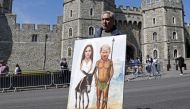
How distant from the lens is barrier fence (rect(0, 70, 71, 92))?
16.1m

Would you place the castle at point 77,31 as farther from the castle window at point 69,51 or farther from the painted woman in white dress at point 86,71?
the painted woman in white dress at point 86,71

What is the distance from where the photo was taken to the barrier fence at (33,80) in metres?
16.1

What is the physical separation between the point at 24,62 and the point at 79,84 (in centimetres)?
3676

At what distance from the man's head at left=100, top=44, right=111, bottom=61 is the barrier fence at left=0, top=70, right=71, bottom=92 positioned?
468 inches

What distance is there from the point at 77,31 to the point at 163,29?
9.96 meters

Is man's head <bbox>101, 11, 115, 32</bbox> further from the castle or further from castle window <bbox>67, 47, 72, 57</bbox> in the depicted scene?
castle window <bbox>67, 47, 72, 57</bbox>

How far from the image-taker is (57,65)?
40906 mm

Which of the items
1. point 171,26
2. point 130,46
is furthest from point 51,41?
point 171,26

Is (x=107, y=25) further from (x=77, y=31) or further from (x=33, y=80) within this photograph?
(x=77, y=31)

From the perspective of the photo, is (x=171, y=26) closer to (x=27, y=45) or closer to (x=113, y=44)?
(x=27, y=45)

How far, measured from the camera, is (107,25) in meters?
5.33

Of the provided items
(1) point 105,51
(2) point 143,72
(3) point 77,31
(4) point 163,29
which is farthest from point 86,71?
(4) point 163,29

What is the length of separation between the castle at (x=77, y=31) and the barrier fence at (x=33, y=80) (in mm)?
21173

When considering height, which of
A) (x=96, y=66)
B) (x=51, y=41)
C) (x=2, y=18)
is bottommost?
(x=96, y=66)
